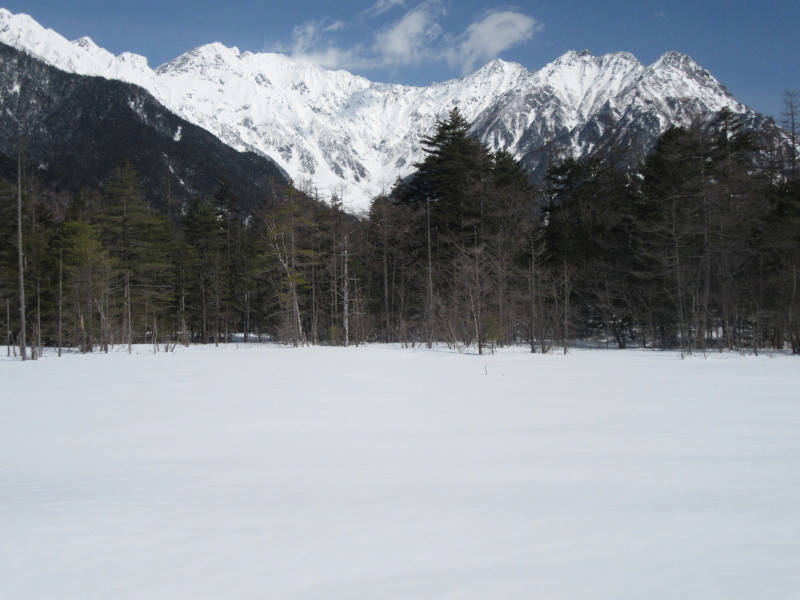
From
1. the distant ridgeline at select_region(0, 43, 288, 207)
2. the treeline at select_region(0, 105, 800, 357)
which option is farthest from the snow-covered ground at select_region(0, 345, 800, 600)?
the distant ridgeline at select_region(0, 43, 288, 207)

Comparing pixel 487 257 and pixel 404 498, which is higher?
pixel 487 257

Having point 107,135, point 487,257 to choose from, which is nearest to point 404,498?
point 487,257

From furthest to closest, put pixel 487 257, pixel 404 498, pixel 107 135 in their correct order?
pixel 107 135 < pixel 487 257 < pixel 404 498

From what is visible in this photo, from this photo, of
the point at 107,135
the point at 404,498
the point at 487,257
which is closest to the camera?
the point at 404,498

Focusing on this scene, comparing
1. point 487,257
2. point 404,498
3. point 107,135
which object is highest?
point 107,135

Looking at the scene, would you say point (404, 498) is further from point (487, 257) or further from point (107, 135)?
point (107, 135)

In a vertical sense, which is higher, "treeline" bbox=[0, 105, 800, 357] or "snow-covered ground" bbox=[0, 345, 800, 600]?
"treeline" bbox=[0, 105, 800, 357]

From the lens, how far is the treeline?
931 inches

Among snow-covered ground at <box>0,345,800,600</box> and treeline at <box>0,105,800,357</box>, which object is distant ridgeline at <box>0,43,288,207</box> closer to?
treeline at <box>0,105,800,357</box>

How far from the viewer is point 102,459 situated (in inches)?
221

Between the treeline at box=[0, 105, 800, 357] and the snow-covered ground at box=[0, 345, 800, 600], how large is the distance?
48.4ft

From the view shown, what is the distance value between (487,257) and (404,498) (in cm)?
2652

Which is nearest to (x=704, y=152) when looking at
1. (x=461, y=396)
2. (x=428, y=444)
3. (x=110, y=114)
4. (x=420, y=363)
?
(x=420, y=363)

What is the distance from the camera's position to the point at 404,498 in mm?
4184
